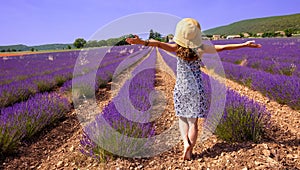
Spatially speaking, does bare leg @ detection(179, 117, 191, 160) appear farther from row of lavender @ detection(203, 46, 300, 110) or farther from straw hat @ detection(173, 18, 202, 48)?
row of lavender @ detection(203, 46, 300, 110)

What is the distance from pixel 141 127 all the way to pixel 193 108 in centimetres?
59

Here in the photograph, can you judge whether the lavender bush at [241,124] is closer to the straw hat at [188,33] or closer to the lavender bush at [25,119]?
the straw hat at [188,33]

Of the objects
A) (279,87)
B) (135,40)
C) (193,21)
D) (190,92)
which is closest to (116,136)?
(190,92)

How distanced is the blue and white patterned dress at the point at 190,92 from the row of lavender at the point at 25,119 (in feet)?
5.92

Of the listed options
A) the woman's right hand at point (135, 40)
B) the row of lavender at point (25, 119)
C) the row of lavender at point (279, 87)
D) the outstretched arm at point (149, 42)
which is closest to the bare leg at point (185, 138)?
the outstretched arm at point (149, 42)

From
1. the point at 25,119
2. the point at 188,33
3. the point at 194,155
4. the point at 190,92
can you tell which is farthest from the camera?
the point at 25,119

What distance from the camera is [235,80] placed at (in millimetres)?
6344

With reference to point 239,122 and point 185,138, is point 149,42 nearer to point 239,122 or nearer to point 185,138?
point 185,138

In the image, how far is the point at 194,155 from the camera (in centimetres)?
237

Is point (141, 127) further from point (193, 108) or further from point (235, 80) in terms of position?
point (235, 80)

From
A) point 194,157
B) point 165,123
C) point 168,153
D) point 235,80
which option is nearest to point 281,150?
point 194,157

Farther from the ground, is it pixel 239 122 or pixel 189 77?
pixel 189 77

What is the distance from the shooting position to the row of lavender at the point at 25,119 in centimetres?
260

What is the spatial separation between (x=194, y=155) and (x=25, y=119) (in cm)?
215
